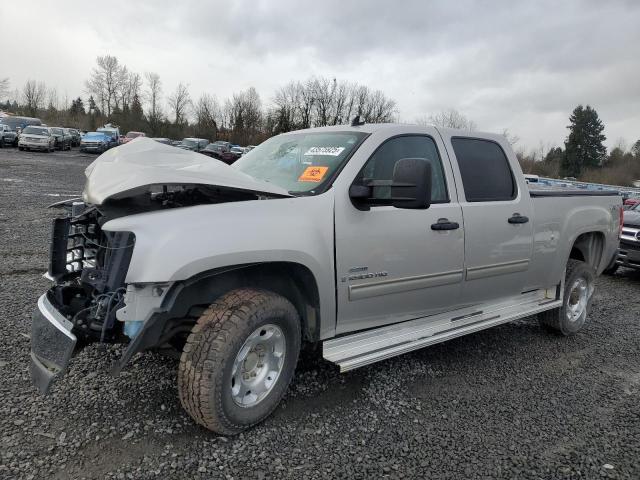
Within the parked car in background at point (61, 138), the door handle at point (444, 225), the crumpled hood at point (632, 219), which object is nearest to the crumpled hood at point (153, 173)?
the door handle at point (444, 225)

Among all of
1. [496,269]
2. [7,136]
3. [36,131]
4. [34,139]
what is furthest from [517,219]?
[7,136]

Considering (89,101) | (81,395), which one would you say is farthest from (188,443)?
(89,101)

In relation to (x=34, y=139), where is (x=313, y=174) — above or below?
below

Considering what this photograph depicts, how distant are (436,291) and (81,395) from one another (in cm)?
258

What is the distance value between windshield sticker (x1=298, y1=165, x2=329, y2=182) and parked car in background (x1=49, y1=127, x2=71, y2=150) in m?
37.7

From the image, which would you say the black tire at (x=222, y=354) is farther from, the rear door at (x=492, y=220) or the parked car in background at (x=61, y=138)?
the parked car in background at (x=61, y=138)

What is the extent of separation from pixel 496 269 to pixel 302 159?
1.91 metres

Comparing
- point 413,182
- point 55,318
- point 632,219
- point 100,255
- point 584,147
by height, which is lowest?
point 55,318

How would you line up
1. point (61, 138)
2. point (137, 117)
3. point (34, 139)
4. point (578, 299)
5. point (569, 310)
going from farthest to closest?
point (137, 117) → point (61, 138) → point (34, 139) → point (578, 299) → point (569, 310)

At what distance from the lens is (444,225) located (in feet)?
12.4

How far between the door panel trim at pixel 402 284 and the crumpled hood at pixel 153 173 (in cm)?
83

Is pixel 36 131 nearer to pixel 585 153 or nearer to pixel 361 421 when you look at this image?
pixel 361 421

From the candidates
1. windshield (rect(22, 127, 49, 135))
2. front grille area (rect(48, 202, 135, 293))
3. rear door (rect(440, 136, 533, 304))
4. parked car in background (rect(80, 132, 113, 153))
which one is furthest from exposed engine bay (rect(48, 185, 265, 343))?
parked car in background (rect(80, 132, 113, 153))

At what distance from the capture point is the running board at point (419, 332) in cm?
324
